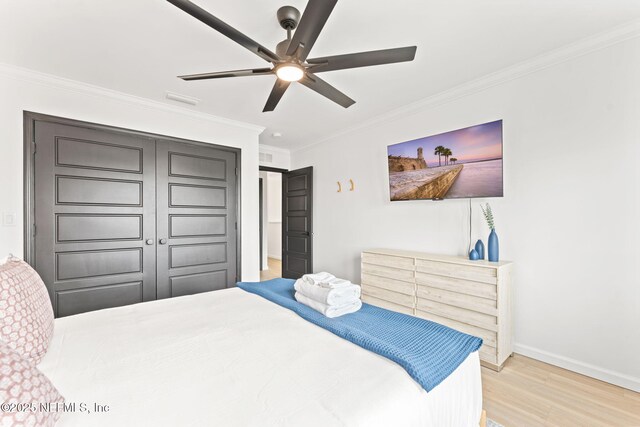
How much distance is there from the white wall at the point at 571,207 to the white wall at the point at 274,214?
563 centimetres


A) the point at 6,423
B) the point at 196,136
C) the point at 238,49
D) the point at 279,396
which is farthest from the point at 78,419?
the point at 196,136

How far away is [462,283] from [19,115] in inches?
171

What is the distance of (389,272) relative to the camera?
3154 mm

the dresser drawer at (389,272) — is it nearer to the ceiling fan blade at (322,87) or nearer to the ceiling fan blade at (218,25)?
the ceiling fan blade at (322,87)

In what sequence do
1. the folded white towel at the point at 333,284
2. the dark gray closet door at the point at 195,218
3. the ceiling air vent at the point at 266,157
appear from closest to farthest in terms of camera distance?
the folded white towel at the point at 333,284
the dark gray closet door at the point at 195,218
the ceiling air vent at the point at 266,157

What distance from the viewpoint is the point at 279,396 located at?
94cm

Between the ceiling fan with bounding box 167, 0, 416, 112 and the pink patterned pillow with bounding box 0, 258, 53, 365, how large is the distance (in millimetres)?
1388

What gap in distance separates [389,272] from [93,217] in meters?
3.23

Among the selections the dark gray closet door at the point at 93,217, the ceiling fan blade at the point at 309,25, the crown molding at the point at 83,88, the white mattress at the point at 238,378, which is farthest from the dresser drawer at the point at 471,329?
the crown molding at the point at 83,88

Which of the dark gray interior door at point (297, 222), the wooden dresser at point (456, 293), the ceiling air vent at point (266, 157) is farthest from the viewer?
the ceiling air vent at point (266, 157)

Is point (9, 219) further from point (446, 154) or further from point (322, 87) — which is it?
point (446, 154)

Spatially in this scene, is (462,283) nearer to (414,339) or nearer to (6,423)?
(414,339)

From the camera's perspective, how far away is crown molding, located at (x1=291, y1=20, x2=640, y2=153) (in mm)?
2037

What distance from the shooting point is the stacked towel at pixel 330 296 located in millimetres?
1672
